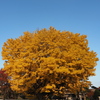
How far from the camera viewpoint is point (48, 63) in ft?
53.7

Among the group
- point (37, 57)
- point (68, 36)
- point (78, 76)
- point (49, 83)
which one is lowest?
point (49, 83)

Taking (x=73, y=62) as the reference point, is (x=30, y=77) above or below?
below

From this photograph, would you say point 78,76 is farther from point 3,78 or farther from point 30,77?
point 3,78

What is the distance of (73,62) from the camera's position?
1775cm

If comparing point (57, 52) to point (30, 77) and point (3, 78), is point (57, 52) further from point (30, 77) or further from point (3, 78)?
point (3, 78)

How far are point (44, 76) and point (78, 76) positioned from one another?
497 cm

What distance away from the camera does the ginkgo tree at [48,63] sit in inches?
678

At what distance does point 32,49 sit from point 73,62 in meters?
5.32

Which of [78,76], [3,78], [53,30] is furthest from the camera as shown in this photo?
[3,78]

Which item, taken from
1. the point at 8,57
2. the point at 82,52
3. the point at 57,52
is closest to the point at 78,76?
the point at 82,52

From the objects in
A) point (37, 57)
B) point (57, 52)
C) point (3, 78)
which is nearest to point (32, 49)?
point (37, 57)

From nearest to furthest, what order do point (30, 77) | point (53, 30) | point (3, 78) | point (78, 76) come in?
point (30, 77) < point (78, 76) < point (53, 30) < point (3, 78)

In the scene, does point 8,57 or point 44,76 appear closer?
point 44,76

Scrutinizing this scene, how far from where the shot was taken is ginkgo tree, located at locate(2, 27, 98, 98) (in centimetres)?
1722
